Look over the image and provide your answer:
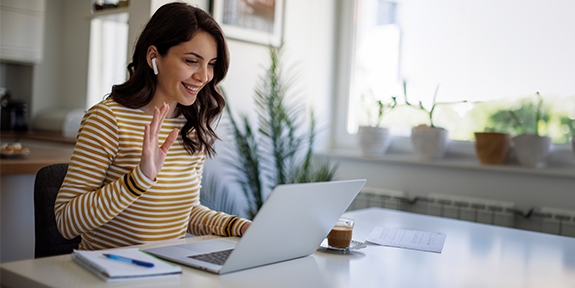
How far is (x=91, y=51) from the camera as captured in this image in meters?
4.59

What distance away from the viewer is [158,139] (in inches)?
60.2

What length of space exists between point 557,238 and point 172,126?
1269 mm

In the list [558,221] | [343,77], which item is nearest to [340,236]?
[558,221]

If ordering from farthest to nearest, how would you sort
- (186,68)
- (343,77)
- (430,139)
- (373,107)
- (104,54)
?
(104,54)
(343,77)
(373,107)
(430,139)
(186,68)

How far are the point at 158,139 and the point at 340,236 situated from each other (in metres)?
0.54

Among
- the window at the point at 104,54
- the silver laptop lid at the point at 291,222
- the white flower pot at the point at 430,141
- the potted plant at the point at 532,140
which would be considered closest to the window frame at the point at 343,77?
the white flower pot at the point at 430,141

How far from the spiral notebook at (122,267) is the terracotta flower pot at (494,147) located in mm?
2296

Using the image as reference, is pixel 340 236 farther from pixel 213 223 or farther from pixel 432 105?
pixel 432 105

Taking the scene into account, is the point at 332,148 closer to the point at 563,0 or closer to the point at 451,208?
the point at 451,208

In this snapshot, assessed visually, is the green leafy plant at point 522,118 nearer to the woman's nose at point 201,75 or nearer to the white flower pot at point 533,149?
the white flower pot at point 533,149

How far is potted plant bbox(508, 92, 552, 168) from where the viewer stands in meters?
2.90

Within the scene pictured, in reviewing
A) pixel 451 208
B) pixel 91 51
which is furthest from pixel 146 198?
pixel 91 51

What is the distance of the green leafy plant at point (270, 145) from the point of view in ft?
10.9

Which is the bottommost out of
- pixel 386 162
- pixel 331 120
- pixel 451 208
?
pixel 451 208
